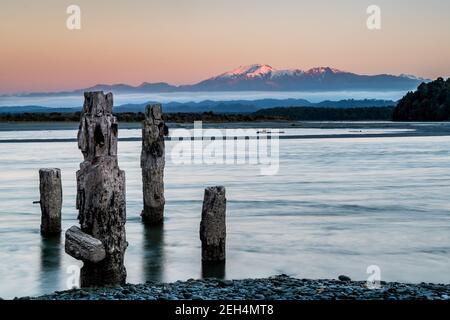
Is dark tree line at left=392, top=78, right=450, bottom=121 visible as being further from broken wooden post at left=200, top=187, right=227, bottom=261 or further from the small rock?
the small rock

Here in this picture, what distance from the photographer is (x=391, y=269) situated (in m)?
12.3

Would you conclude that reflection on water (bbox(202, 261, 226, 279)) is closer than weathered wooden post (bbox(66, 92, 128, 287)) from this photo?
No

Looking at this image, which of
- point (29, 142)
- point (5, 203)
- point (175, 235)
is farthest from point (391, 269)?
point (29, 142)

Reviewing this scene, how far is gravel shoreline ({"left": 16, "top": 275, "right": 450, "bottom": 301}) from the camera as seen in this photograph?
880 centimetres

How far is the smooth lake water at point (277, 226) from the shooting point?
40.5ft

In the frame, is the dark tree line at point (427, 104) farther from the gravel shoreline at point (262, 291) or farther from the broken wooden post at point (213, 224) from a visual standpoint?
the gravel shoreline at point (262, 291)

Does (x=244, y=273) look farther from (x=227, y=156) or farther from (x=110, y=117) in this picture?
(x=227, y=156)

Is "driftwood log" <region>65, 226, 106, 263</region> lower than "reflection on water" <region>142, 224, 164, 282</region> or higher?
higher

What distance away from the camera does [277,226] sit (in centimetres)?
1656

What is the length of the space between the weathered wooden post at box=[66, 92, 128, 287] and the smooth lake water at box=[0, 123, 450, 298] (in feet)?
4.25

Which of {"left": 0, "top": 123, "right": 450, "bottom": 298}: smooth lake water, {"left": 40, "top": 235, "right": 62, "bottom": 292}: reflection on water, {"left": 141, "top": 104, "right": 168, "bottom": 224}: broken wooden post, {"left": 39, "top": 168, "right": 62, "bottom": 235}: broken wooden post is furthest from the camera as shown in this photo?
{"left": 141, "top": 104, "right": 168, "bottom": 224}: broken wooden post

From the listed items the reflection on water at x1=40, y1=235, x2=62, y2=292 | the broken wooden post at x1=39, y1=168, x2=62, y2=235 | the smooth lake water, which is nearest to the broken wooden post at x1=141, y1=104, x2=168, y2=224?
the smooth lake water

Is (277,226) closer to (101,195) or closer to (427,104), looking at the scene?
(101,195)

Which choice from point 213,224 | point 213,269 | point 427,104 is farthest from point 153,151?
point 427,104
